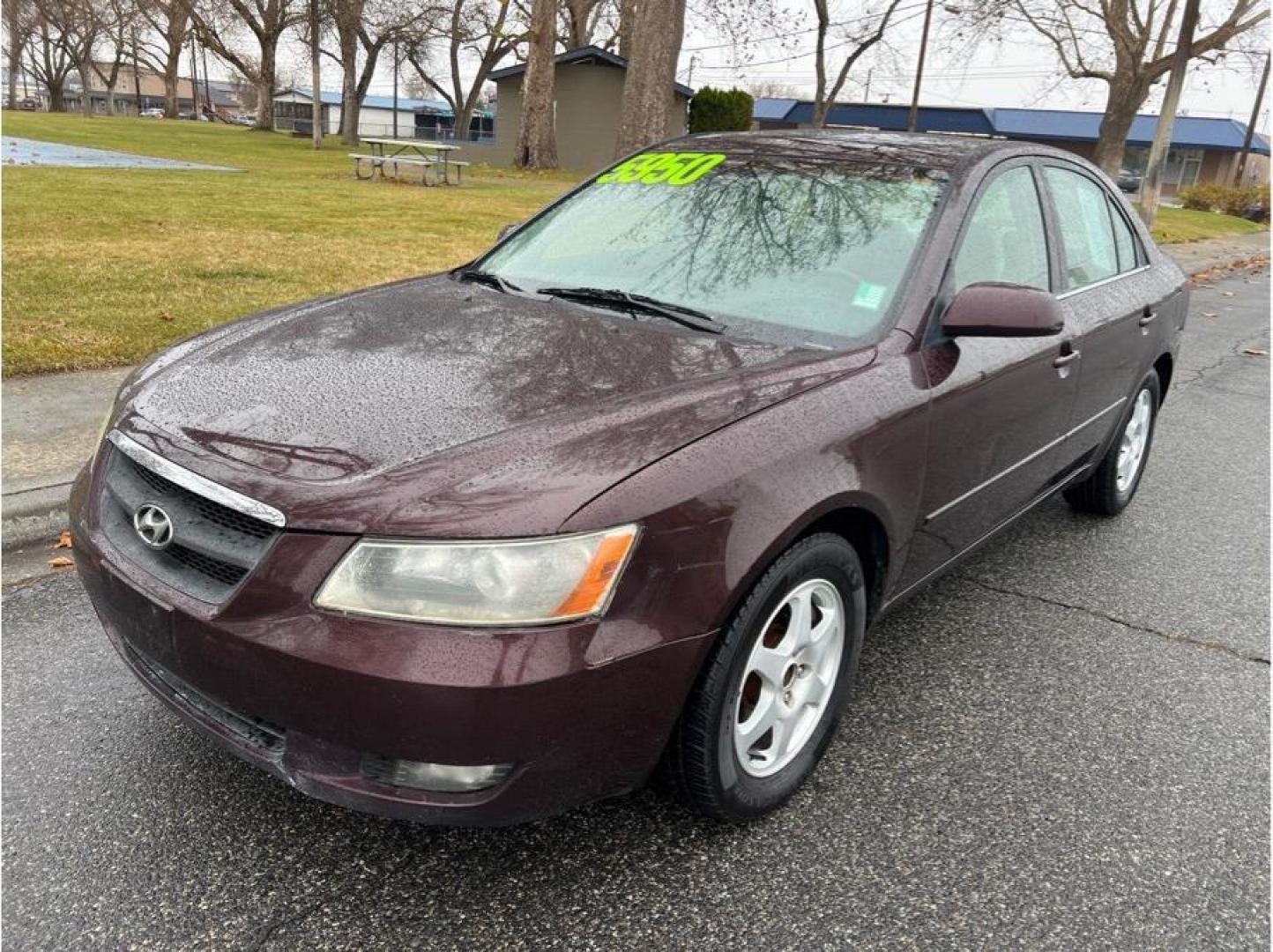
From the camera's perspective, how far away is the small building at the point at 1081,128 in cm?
5553

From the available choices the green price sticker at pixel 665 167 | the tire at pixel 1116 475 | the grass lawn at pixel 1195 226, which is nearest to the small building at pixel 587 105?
the grass lawn at pixel 1195 226

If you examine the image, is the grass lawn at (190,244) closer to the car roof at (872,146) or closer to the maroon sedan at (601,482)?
the maroon sedan at (601,482)

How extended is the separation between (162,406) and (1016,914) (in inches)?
88.9

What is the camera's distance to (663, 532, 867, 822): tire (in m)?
2.11

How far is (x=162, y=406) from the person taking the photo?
2.34 meters

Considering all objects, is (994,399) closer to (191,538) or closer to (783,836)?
(783,836)

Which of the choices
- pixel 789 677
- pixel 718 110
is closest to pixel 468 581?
pixel 789 677

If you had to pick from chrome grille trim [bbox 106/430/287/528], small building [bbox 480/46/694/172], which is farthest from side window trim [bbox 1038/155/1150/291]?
small building [bbox 480/46/694/172]

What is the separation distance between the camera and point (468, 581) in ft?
5.92

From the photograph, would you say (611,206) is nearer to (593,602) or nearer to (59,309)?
(593,602)

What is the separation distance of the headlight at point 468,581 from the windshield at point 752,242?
1161 mm

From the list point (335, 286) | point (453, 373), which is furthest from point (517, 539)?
point (335, 286)

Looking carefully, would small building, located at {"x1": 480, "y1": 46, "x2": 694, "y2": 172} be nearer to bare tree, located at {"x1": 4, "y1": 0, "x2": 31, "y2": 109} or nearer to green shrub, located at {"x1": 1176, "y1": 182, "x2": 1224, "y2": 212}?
green shrub, located at {"x1": 1176, "y1": 182, "x2": 1224, "y2": 212}

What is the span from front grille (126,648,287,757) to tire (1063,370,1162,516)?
3516 mm
